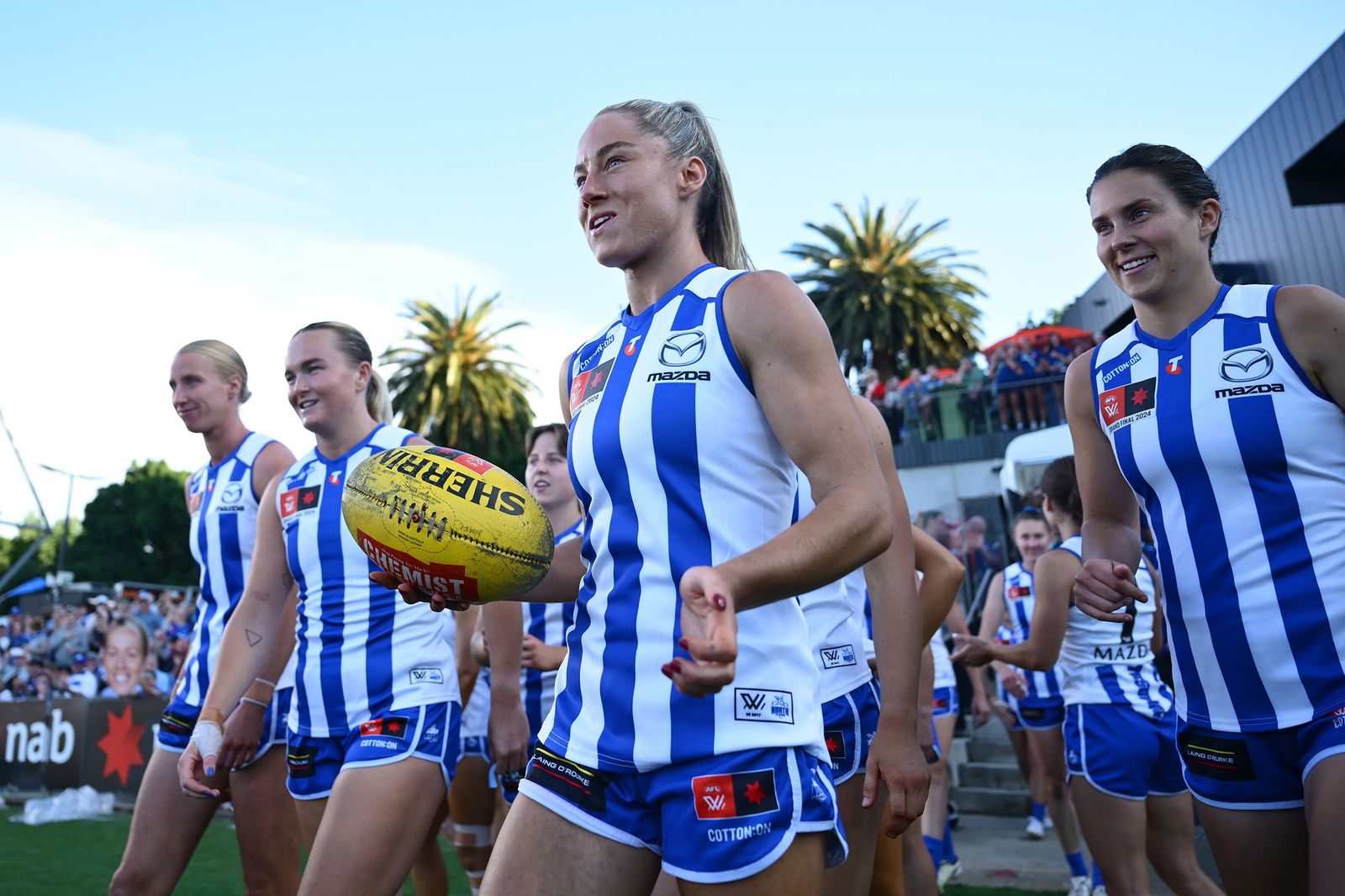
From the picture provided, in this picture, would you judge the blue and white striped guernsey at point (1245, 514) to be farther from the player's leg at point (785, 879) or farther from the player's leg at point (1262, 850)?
the player's leg at point (785, 879)

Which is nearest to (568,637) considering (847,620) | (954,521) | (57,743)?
(847,620)

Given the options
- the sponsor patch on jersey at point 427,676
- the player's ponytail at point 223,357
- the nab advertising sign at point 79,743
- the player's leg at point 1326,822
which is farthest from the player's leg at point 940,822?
the nab advertising sign at point 79,743

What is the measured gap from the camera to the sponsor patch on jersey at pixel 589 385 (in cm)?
245

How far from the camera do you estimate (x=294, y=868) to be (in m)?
4.54

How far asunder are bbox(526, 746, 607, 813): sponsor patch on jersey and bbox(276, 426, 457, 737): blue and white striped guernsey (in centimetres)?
191

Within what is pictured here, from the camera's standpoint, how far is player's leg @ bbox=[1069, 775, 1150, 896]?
14.7ft

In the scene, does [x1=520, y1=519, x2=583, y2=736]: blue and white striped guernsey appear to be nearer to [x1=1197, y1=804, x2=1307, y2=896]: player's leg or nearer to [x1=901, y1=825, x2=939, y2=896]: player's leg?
[x1=901, y1=825, x2=939, y2=896]: player's leg

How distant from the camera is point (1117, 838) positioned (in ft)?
15.0

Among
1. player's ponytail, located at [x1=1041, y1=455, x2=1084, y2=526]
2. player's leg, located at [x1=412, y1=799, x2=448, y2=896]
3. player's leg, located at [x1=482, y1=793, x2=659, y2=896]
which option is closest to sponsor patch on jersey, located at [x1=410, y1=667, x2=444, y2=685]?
player's leg, located at [x1=412, y1=799, x2=448, y2=896]

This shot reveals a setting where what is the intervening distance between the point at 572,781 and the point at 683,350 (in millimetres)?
950

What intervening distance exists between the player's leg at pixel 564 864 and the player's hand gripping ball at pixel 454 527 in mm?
638

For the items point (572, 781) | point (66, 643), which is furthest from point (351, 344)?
point (66, 643)

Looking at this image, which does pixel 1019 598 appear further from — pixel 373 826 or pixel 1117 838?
pixel 373 826

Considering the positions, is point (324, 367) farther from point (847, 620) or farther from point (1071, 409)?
point (1071, 409)
